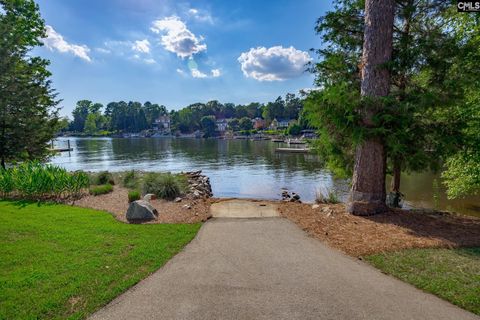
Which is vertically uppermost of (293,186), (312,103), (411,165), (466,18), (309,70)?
(466,18)

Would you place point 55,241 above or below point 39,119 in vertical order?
below

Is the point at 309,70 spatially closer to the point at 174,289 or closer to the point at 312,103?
the point at 312,103

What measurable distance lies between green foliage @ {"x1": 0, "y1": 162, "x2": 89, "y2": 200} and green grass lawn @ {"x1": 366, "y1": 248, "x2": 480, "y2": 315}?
997 centimetres

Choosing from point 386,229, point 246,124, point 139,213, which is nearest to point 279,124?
point 246,124

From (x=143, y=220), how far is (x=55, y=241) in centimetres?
214

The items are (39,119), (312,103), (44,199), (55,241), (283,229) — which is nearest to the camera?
(55,241)

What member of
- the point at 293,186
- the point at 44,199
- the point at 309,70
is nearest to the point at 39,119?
the point at 44,199

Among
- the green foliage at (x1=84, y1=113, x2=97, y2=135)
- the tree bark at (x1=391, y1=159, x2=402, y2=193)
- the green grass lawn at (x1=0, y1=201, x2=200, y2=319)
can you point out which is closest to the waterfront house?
the green foliage at (x1=84, y1=113, x2=97, y2=135)

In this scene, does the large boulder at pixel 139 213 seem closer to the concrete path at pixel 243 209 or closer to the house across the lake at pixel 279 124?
the concrete path at pixel 243 209

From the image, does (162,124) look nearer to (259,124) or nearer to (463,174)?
(259,124)

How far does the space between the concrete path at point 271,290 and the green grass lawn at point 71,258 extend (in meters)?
0.35

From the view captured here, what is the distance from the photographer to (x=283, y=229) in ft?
21.3

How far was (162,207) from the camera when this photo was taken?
884 cm

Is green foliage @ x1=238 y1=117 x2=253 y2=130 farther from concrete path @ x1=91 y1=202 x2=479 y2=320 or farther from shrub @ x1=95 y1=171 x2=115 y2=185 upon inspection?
concrete path @ x1=91 y1=202 x2=479 y2=320
